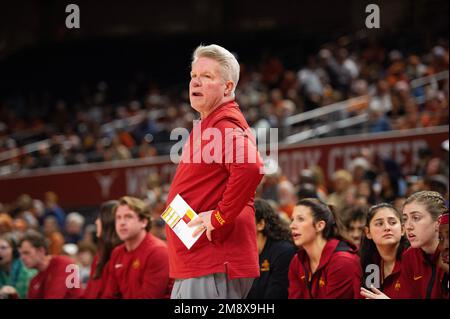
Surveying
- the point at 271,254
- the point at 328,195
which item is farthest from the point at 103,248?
the point at 328,195

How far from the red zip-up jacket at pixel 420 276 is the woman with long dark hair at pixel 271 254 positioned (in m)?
1.13

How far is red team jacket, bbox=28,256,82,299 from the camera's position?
6.22 m

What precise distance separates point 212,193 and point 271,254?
5.57ft

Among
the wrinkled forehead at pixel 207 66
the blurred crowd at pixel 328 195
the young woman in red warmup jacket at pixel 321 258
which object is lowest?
the young woman in red warmup jacket at pixel 321 258

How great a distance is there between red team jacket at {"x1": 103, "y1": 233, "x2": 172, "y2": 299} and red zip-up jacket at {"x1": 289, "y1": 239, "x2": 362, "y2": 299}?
841 mm

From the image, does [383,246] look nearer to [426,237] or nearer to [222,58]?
[426,237]

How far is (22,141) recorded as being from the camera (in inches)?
683

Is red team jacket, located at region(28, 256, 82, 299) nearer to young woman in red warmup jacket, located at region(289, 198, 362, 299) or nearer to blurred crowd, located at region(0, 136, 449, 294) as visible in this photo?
blurred crowd, located at region(0, 136, 449, 294)

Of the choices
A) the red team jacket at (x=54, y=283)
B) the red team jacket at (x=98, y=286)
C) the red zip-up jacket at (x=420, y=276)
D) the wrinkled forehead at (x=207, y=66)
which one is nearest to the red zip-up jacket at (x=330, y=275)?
the red zip-up jacket at (x=420, y=276)

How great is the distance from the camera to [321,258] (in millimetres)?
5070

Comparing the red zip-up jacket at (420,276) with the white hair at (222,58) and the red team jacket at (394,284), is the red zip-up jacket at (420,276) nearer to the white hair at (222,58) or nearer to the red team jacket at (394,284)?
the red team jacket at (394,284)

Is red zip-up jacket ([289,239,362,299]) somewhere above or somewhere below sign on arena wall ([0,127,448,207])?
below

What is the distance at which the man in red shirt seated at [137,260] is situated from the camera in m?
5.59

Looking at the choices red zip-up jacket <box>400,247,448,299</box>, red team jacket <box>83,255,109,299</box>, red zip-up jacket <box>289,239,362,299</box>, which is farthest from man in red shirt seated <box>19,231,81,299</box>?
red zip-up jacket <box>400,247,448,299</box>
